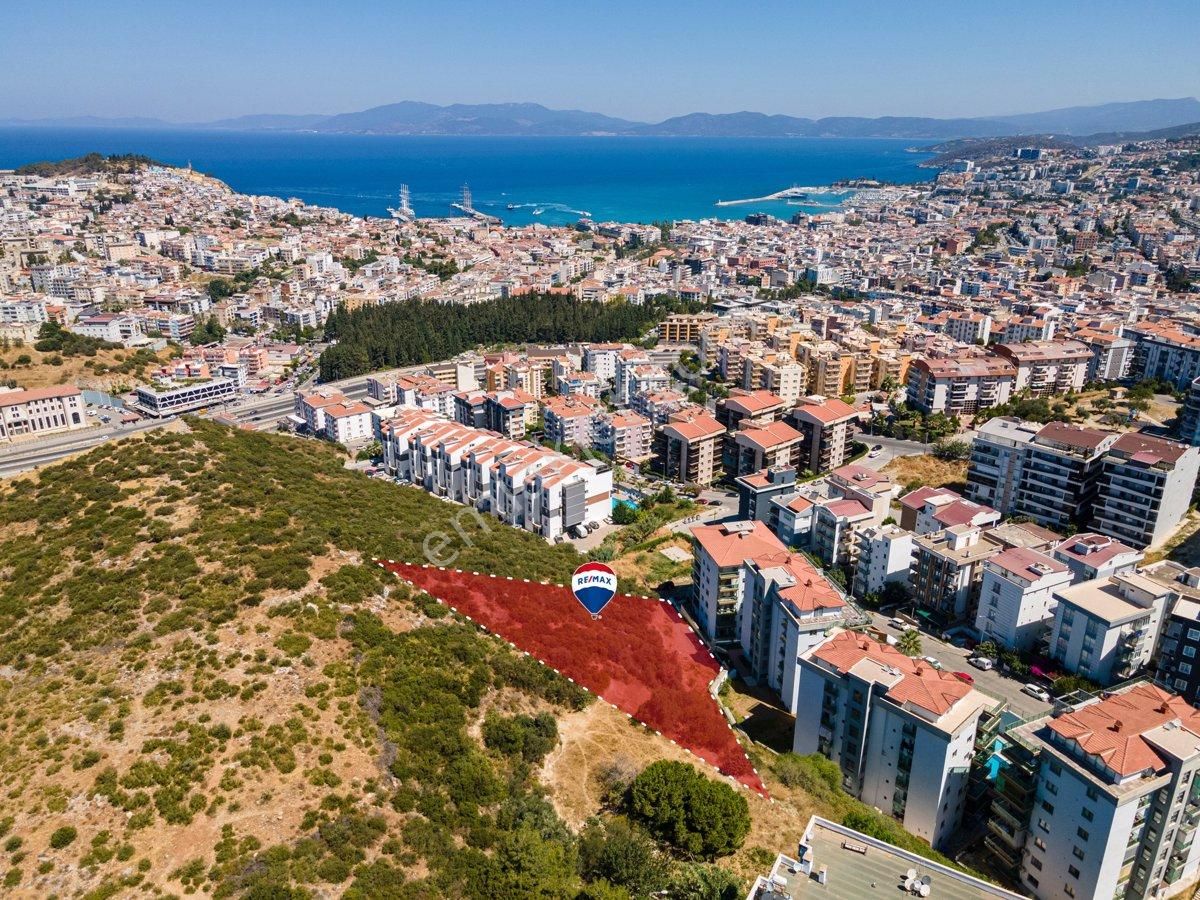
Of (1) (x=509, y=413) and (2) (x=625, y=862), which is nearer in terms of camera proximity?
(2) (x=625, y=862)

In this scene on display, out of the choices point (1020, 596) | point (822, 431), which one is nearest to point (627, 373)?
point (822, 431)

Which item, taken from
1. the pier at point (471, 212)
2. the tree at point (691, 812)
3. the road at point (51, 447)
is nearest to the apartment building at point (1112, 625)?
the tree at point (691, 812)

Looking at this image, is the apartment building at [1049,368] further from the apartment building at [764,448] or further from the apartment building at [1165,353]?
the apartment building at [764,448]

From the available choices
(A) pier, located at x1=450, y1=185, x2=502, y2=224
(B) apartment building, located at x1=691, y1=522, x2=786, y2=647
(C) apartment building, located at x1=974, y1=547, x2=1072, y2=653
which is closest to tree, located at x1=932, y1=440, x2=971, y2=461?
(C) apartment building, located at x1=974, y1=547, x2=1072, y2=653

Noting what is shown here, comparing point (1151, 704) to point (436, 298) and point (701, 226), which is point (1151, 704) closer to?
point (436, 298)

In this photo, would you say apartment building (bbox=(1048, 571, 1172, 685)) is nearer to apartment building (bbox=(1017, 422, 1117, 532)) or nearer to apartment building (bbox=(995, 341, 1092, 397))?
apartment building (bbox=(1017, 422, 1117, 532))

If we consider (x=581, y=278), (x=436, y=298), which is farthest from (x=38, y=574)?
(x=581, y=278)

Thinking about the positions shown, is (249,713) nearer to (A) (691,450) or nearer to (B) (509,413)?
(A) (691,450)
